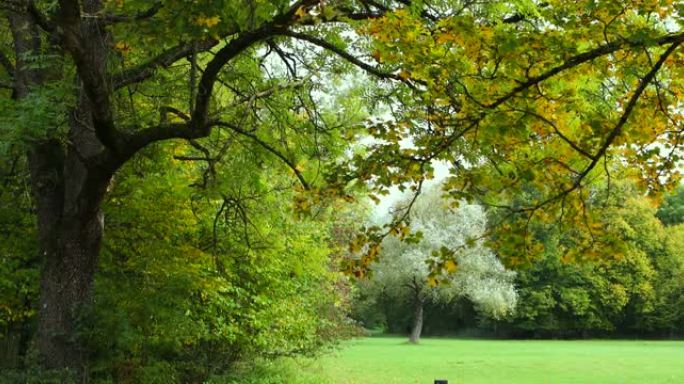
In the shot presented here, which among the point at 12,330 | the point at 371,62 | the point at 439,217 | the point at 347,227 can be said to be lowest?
the point at 12,330

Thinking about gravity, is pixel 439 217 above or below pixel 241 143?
above

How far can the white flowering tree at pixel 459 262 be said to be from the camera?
40984mm

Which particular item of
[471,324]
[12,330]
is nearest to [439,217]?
[471,324]

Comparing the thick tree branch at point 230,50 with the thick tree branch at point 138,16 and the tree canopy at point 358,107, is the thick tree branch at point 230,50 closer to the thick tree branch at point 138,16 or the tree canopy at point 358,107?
the tree canopy at point 358,107

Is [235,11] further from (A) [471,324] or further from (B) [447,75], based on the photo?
(A) [471,324]

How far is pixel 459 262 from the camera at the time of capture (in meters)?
39.8

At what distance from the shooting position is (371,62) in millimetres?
8688

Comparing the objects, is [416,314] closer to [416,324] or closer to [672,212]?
[416,324]

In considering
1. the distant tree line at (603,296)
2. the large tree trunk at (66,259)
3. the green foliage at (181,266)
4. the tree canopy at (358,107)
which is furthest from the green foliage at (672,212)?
the large tree trunk at (66,259)

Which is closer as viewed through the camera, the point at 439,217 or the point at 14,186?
the point at 14,186

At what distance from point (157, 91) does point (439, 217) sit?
115ft

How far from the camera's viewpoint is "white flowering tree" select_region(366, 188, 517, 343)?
41.0m

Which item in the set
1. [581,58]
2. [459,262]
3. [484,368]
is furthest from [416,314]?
[581,58]

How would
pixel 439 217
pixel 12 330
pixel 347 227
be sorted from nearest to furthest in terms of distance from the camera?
pixel 12 330
pixel 347 227
pixel 439 217
